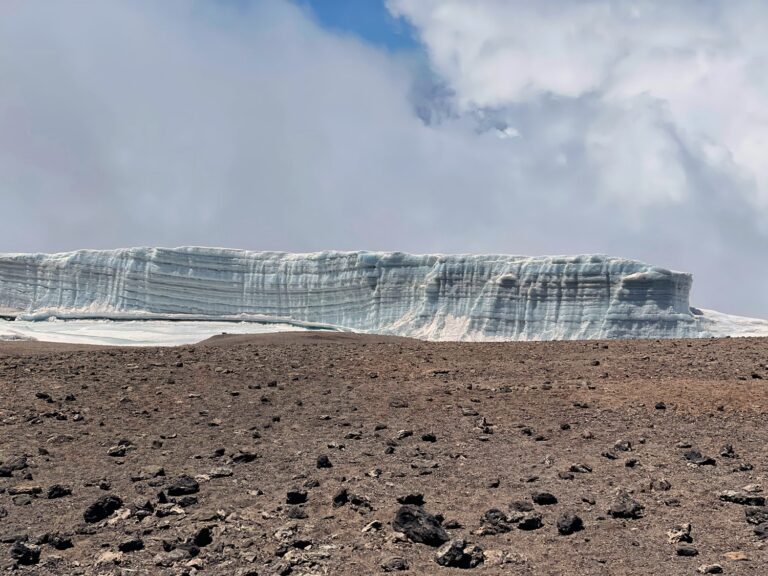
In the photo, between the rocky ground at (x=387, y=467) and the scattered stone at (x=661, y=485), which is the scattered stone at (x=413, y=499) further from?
the scattered stone at (x=661, y=485)

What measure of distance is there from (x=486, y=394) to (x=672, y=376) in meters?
2.91

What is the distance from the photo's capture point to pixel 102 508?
6.14 metres

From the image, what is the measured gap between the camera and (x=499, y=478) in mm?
6906

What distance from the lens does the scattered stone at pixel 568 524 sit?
18.4 ft

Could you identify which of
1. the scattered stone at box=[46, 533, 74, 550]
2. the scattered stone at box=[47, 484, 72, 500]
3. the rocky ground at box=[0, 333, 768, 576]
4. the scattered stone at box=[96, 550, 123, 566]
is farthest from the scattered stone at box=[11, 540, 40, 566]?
the scattered stone at box=[47, 484, 72, 500]

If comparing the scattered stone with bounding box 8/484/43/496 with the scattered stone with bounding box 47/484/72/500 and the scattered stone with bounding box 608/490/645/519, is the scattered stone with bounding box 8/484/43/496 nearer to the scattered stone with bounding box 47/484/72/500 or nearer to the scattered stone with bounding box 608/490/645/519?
the scattered stone with bounding box 47/484/72/500

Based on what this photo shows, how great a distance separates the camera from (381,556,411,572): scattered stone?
16.5 ft

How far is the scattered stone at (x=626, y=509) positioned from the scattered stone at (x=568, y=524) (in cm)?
32

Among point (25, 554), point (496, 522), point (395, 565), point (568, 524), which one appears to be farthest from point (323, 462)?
point (25, 554)

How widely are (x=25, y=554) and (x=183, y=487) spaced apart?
1496mm

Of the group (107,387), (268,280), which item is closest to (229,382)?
(107,387)

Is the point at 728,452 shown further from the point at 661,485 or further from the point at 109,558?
the point at 109,558

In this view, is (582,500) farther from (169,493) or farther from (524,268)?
(524,268)

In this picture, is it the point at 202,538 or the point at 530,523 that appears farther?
the point at 530,523
